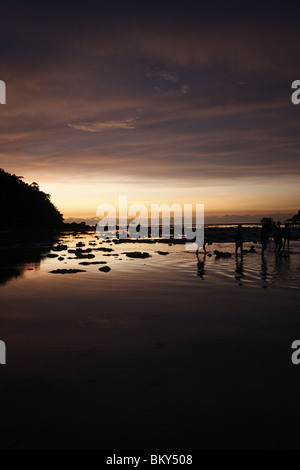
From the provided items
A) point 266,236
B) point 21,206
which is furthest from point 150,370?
point 21,206

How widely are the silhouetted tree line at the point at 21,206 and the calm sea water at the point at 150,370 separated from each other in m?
90.2

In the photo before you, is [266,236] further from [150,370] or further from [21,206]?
[21,206]

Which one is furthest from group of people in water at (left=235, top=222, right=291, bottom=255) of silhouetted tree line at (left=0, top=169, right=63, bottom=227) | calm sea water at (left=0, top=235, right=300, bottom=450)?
silhouetted tree line at (left=0, top=169, right=63, bottom=227)

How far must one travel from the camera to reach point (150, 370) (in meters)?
5.79

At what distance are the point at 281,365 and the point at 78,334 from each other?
4.69 metres

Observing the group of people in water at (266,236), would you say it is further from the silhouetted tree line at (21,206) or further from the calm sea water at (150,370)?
the silhouetted tree line at (21,206)

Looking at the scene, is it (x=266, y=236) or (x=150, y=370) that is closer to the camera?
(x=150, y=370)

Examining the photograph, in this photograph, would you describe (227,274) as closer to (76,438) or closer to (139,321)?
(139,321)

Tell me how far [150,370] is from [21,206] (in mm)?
108114

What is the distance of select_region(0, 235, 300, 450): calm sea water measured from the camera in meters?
4.16

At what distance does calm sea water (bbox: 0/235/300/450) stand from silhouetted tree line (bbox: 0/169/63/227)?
90179 millimetres

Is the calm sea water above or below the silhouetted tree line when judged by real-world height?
below

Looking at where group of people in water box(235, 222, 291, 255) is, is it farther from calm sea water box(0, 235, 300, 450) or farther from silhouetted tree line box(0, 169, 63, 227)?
silhouetted tree line box(0, 169, 63, 227)

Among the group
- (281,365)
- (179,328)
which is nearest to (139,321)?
(179,328)
